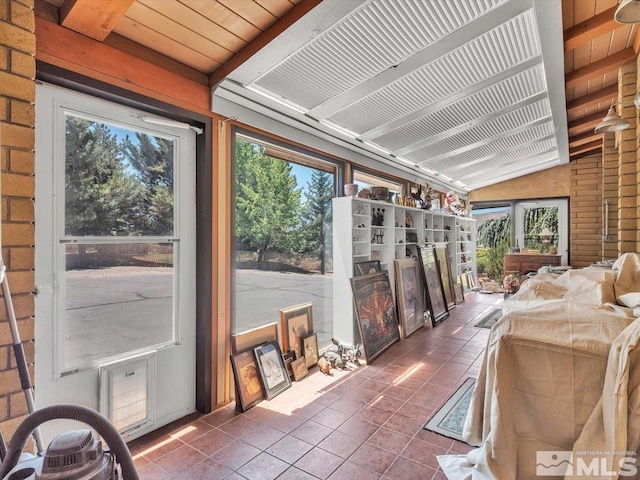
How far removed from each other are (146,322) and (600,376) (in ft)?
7.90

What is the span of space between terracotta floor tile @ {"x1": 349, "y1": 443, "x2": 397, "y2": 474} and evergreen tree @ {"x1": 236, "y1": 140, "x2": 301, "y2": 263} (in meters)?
1.64

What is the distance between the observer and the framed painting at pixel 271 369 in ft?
8.91

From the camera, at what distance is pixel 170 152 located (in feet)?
7.97

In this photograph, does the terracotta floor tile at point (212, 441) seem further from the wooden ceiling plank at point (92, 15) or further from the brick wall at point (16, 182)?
the wooden ceiling plank at point (92, 15)

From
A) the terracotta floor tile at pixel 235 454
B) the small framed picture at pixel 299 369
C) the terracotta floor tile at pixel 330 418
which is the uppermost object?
the small framed picture at pixel 299 369

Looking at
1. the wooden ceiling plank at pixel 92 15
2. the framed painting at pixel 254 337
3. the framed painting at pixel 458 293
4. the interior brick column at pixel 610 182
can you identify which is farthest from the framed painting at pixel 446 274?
the wooden ceiling plank at pixel 92 15

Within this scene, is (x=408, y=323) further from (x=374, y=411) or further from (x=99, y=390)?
(x=99, y=390)

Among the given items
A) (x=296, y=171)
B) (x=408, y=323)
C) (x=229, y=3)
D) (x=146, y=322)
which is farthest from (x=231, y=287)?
(x=408, y=323)

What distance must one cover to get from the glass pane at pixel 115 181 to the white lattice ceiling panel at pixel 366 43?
95cm

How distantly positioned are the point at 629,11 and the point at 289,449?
2.87 m

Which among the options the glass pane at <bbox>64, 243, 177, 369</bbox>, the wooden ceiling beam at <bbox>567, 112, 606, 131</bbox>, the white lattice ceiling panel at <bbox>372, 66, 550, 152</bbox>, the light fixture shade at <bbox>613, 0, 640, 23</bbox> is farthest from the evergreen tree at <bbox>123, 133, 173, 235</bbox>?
the wooden ceiling beam at <bbox>567, 112, 606, 131</bbox>

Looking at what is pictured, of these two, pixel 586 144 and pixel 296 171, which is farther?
pixel 586 144

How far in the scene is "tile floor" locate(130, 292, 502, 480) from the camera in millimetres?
1895

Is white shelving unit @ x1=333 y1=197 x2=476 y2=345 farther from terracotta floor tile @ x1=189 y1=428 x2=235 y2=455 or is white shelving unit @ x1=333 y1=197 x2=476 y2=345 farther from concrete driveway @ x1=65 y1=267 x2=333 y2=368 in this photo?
terracotta floor tile @ x1=189 y1=428 x2=235 y2=455
